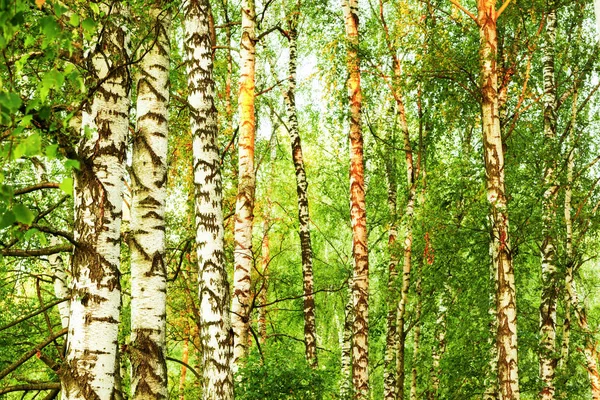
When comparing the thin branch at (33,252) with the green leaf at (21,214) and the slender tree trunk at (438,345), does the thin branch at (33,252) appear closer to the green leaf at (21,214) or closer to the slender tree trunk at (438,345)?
the green leaf at (21,214)

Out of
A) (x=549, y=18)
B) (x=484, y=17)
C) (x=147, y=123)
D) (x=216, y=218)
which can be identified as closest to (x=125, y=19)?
(x=147, y=123)

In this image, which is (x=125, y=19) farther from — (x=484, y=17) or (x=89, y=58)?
(x=484, y=17)

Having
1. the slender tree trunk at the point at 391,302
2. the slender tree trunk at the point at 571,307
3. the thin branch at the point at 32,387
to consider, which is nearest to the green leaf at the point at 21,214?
the thin branch at the point at 32,387

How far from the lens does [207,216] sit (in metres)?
6.15

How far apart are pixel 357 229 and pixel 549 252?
Answer: 16.3 ft

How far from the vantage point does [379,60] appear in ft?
39.5

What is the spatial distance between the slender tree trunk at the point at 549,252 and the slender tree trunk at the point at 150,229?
7.89 meters

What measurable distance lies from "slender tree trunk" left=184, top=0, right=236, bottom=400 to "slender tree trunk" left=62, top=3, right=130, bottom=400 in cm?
197

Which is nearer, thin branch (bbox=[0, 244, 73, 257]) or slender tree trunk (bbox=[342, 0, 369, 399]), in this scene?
thin branch (bbox=[0, 244, 73, 257])

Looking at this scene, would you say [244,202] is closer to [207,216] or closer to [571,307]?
[207,216]

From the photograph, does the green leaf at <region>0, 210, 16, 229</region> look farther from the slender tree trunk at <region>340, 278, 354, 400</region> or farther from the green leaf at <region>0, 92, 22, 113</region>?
the slender tree trunk at <region>340, 278, 354, 400</region>

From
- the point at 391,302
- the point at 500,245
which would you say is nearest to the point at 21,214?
the point at 500,245

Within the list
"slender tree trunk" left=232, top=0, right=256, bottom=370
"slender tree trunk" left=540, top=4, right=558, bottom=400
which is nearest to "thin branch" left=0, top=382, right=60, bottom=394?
"slender tree trunk" left=232, top=0, right=256, bottom=370

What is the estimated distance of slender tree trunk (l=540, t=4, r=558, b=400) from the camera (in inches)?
476
